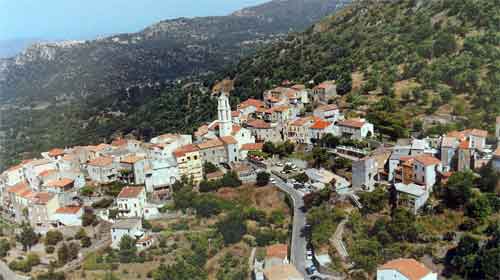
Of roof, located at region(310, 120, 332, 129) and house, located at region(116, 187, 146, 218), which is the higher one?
roof, located at region(310, 120, 332, 129)

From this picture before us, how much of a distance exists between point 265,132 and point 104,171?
9.39 metres

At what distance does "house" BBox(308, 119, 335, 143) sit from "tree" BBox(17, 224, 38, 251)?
14938 millimetres

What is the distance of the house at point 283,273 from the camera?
16.3m

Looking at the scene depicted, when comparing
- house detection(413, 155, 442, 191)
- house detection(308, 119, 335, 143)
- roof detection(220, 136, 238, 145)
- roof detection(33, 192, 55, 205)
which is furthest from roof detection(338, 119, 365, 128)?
roof detection(33, 192, 55, 205)

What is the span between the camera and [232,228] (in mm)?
21875

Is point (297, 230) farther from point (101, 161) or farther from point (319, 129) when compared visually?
point (101, 161)

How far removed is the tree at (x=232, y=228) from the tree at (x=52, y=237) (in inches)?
A: 301

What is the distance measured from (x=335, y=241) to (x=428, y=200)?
13.3 ft

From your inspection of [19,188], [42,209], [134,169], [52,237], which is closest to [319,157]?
[134,169]

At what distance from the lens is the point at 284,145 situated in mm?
28016

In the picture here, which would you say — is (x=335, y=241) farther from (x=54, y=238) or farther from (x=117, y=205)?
(x=54, y=238)

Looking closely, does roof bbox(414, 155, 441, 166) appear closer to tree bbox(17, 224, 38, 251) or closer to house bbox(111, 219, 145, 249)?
house bbox(111, 219, 145, 249)

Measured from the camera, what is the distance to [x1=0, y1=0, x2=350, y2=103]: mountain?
8475 centimetres

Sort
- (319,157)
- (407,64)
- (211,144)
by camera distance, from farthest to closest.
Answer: (407,64) < (211,144) < (319,157)
